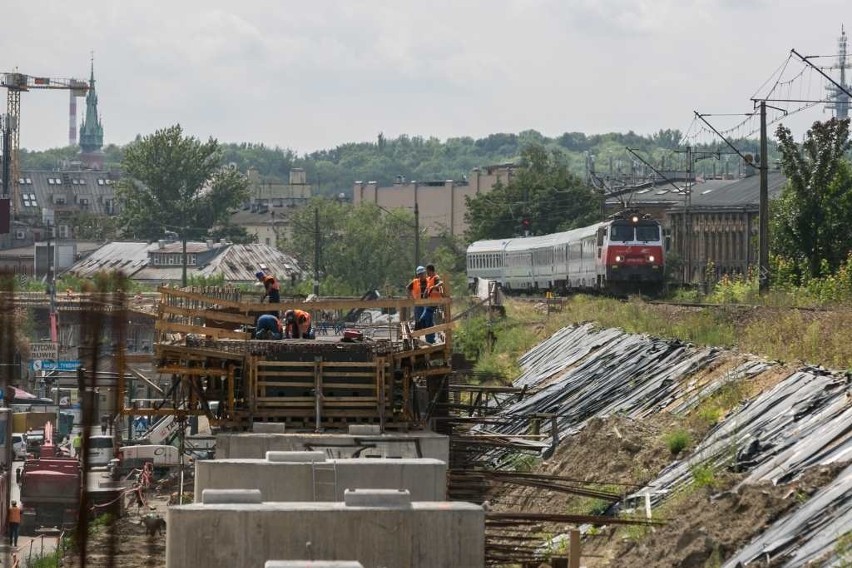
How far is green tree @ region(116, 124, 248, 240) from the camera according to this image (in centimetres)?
15375

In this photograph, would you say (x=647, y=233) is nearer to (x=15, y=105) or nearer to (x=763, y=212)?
(x=763, y=212)

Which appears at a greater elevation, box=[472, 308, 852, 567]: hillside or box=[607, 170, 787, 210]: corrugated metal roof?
box=[607, 170, 787, 210]: corrugated metal roof

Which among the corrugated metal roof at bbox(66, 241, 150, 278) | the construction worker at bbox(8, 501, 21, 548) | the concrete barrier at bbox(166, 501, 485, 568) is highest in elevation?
the corrugated metal roof at bbox(66, 241, 150, 278)

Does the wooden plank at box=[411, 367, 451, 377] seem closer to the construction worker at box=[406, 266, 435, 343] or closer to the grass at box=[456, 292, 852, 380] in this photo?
the construction worker at box=[406, 266, 435, 343]

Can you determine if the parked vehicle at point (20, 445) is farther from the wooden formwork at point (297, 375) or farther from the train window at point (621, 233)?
the wooden formwork at point (297, 375)

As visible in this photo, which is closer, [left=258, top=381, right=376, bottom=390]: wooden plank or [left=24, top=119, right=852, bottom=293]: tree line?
[left=258, top=381, right=376, bottom=390]: wooden plank

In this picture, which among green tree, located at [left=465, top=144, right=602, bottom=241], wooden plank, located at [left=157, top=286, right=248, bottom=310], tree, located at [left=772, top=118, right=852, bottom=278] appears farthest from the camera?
green tree, located at [left=465, top=144, right=602, bottom=241]

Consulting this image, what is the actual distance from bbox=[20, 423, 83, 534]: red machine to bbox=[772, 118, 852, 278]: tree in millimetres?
19980

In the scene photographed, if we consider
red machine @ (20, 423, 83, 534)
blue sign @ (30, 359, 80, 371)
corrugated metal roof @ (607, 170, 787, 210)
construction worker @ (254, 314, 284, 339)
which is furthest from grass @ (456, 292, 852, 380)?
corrugated metal roof @ (607, 170, 787, 210)

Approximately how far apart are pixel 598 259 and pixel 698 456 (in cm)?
3736

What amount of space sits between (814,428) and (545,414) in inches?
453

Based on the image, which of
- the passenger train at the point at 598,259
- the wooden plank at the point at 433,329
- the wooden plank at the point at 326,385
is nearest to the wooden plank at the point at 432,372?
the wooden plank at the point at 433,329

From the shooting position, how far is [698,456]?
23.0 m

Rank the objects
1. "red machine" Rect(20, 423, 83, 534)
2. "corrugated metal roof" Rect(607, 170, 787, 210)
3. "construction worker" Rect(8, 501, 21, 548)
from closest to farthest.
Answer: "construction worker" Rect(8, 501, 21, 548) < "red machine" Rect(20, 423, 83, 534) < "corrugated metal roof" Rect(607, 170, 787, 210)
